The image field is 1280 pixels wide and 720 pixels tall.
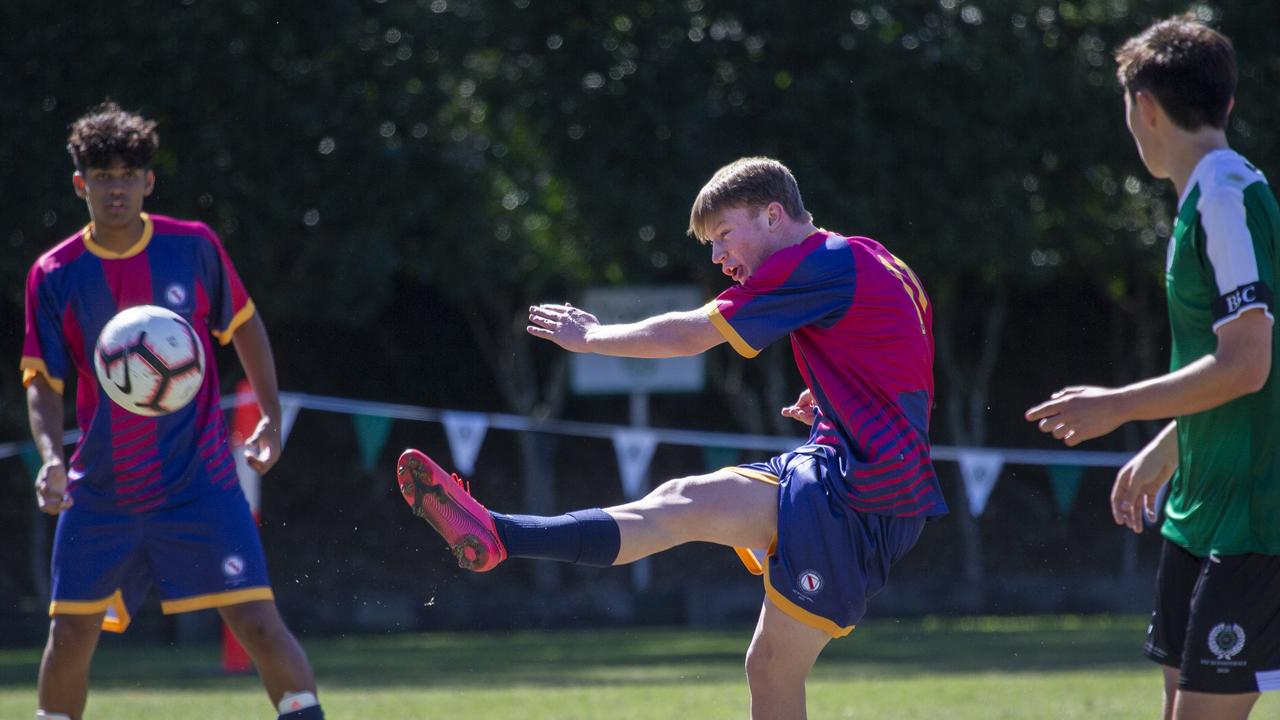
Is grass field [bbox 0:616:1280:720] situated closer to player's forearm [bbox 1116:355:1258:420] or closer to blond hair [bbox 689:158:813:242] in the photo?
blond hair [bbox 689:158:813:242]

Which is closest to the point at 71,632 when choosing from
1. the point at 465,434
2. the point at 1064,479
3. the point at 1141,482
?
the point at 1141,482

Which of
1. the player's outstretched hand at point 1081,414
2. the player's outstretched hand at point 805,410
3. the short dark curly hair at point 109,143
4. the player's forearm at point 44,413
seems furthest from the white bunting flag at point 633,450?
the player's outstretched hand at point 1081,414

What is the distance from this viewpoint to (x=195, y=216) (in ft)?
48.8

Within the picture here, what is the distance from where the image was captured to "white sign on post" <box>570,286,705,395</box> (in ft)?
57.0

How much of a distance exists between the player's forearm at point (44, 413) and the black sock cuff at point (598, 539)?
2041mm

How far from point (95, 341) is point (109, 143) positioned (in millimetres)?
684

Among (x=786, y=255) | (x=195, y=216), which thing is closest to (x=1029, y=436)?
(x=195, y=216)

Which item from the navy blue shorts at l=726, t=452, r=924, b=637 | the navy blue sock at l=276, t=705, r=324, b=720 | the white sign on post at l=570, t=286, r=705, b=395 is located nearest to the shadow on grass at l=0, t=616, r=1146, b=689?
the white sign on post at l=570, t=286, r=705, b=395

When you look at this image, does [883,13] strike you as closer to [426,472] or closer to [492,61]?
[492,61]

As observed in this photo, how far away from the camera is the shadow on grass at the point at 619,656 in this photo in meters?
10.6

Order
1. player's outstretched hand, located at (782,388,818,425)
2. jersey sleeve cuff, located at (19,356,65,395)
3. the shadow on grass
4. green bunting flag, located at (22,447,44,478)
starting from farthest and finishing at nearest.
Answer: green bunting flag, located at (22,447,44,478) → the shadow on grass → jersey sleeve cuff, located at (19,356,65,395) → player's outstretched hand, located at (782,388,818,425)

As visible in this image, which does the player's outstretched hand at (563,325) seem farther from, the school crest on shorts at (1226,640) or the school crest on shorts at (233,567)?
the school crest on shorts at (1226,640)

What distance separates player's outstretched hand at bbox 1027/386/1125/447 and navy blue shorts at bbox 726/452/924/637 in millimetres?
968

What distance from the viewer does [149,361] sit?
510 cm
